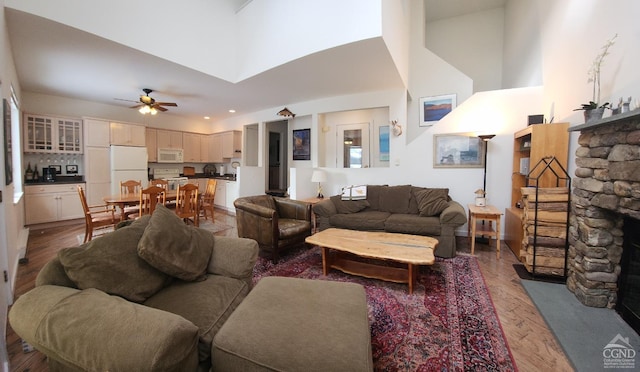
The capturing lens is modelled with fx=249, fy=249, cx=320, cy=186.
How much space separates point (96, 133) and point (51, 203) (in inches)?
63.8

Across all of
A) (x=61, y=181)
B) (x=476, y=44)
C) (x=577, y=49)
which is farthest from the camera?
(x=476, y=44)

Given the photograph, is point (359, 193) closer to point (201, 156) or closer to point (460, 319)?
point (460, 319)

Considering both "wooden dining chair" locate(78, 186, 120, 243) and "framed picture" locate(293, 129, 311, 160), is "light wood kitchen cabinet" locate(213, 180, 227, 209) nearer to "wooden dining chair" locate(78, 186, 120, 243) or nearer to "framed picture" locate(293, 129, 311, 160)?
"framed picture" locate(293, 129, 311, 160)

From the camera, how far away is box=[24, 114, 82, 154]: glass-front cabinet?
472cm

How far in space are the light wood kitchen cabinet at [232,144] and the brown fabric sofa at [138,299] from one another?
560 centimetres

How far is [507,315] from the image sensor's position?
2.02 m

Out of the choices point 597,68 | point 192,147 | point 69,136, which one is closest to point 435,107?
point 597,68

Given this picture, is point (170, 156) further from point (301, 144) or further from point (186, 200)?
point (301, 144)

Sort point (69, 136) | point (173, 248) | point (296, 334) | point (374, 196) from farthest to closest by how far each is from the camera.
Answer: point (69, 136) → point (374, 196) → point (173, 248) → point (296, 334)

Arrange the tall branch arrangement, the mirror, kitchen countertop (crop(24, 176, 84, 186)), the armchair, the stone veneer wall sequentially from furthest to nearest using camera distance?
the mirror → kitchen countertop (crop(24, 176, 84, 186)) → the armchair → the tall branch arrangement → the stone veneer wall

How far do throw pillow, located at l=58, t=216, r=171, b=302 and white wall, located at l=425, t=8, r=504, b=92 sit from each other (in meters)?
6.94

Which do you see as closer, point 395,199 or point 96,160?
point 395,199

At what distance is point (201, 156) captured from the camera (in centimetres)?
Result: 759

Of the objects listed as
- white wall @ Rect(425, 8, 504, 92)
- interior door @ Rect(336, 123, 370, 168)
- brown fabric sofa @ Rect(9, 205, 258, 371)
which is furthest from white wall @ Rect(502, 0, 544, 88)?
brown fabric sofa @ Rect(9, 205, 258, 371)
